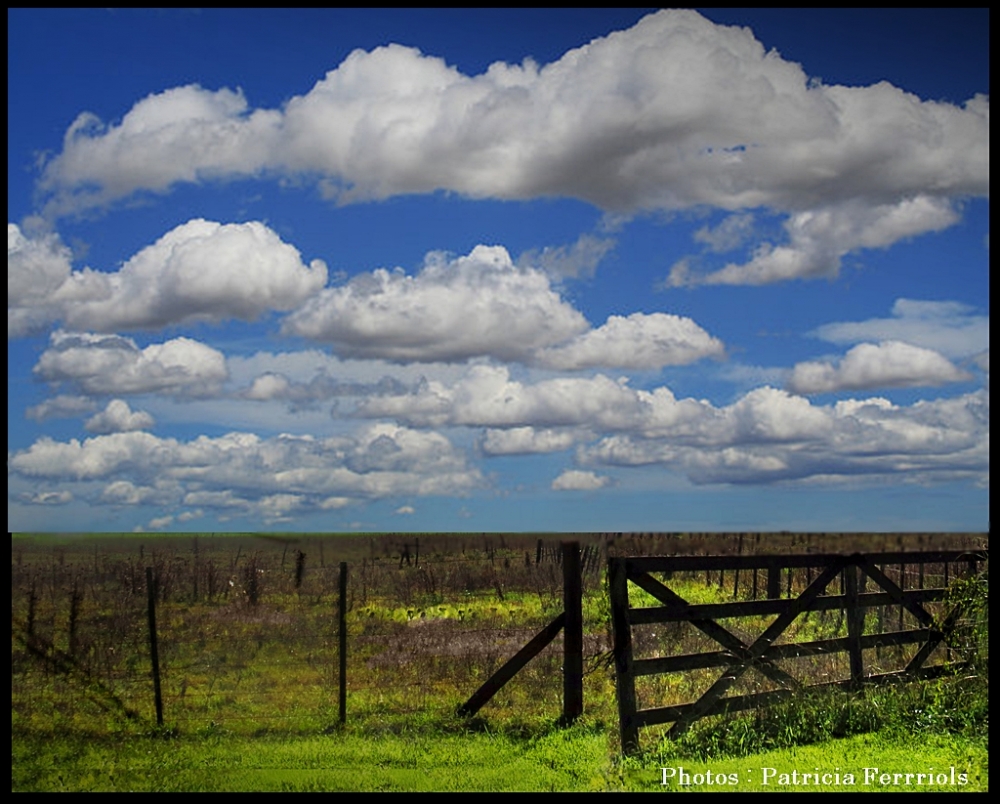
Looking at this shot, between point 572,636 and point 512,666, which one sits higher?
point 572,636

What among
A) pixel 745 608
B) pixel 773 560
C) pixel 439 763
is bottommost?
pixel 439 763

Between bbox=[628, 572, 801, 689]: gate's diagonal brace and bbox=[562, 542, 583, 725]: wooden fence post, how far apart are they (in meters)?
1.08

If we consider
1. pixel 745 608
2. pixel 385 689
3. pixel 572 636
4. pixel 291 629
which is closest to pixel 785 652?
pixel 745 608

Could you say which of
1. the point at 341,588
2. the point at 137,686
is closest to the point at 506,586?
the point at 341,588

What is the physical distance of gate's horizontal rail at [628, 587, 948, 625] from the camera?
10391 millimetres

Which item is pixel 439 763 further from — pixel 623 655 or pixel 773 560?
pixel 773 560

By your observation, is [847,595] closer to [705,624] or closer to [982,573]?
[982,573]

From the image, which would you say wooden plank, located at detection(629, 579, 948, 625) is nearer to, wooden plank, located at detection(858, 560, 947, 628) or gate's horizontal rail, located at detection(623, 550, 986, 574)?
wooden plank, located at detection(858, 560, 947, 628)

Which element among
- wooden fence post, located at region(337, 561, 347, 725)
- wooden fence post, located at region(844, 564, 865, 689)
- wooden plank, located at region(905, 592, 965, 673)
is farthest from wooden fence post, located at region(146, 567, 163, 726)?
wooden plank, located at region(905, 592, 965, 673)

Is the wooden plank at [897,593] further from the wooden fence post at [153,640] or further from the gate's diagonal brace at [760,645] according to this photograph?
the wooden fence post at [153,640]

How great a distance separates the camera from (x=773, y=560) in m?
11.2

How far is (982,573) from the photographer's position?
11.7 m

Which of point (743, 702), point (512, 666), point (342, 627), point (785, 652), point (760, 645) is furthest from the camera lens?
point (342, 627)

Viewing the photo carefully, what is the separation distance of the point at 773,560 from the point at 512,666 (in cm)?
321
